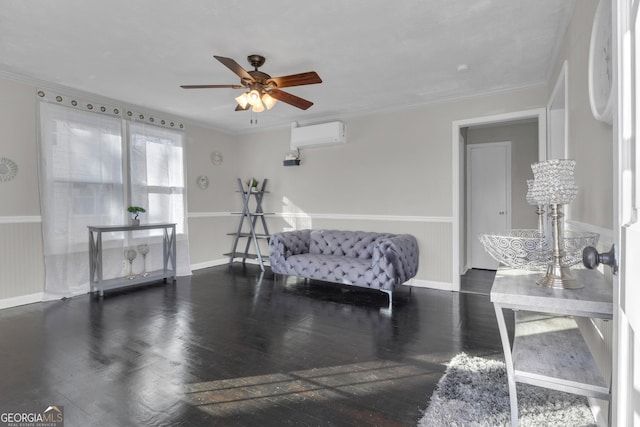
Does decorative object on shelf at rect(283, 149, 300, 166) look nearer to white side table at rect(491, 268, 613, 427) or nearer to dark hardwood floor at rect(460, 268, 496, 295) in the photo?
dark hardwood floor at rect(460, 268, 496, 295)

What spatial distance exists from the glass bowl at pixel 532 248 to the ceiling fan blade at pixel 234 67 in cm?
211

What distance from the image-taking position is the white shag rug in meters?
1.62

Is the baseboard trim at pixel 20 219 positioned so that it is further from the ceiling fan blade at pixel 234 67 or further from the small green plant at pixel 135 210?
the ceiling fan blade at pixel 234 67

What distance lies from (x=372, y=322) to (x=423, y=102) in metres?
2.99

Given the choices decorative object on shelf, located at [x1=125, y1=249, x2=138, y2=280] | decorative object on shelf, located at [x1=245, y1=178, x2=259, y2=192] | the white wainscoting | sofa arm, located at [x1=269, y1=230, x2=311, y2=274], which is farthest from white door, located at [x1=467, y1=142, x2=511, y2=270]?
the white wainscoting

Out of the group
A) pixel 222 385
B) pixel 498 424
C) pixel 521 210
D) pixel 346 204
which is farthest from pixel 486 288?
pixel 222 385

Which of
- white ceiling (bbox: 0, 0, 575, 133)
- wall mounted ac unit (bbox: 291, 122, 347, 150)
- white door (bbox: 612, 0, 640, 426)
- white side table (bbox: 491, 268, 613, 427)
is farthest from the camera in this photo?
wall mounted ac unit (bbox: 291, 122, 347, 150)

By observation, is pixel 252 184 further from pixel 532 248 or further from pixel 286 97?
pixel 532 248

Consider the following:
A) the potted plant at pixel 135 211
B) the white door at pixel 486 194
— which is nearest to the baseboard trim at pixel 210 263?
the potted plant at pixel 135 211

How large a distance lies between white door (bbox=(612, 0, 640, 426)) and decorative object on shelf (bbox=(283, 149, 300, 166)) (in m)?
4.76

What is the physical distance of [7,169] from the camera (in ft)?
11.5

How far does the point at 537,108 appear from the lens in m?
3.68

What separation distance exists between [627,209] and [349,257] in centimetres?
369

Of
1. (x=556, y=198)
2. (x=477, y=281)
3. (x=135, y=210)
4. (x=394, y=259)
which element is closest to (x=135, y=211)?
(x=135, y=210)
